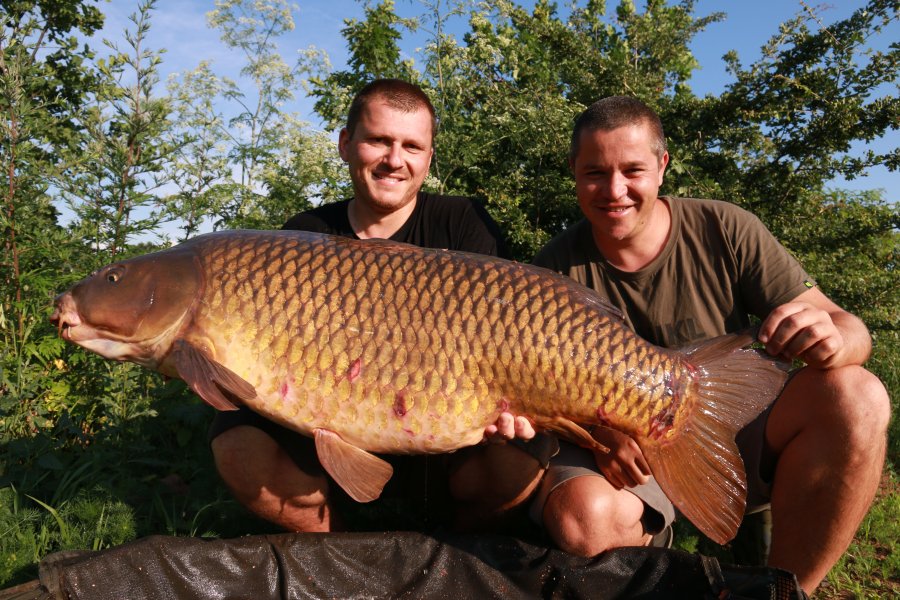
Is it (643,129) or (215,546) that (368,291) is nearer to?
(215,546)

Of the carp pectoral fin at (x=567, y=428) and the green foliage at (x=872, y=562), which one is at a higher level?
the carp pectoral fin at (x=567, y=428)

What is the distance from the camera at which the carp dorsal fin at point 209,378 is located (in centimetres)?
153

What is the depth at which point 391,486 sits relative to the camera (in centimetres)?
216

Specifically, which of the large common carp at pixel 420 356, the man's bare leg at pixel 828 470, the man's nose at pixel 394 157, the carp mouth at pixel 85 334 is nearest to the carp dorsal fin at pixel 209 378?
the large common carp at pixel 420 356

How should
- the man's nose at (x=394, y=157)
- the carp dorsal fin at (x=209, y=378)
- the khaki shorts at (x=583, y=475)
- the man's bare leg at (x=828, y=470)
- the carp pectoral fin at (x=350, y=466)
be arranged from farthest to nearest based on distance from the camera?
the man's nose at (x=394, y=157)
the khaki shorts at (x=583, y=475)
the man's bare leg at (x=828, y=470)
the carp pectoral fin at (x=350, y=466)
the carp dorsal fin at (x=209, y=378)

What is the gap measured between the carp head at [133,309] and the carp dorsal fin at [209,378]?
0.27 ft

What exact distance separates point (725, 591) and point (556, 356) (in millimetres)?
659

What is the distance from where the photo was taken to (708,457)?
160 centimetres

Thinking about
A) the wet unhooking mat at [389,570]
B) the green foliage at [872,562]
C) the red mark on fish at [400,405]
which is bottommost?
the green foliage at [872,562]

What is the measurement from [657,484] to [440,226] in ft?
3.30

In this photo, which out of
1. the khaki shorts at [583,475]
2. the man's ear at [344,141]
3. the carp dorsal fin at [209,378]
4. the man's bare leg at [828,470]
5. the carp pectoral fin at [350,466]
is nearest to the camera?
the carp dorsal fin at [209,378]

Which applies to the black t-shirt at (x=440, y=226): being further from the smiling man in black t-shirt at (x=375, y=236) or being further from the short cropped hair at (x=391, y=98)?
the short cropped hair at (x=391, y=98)

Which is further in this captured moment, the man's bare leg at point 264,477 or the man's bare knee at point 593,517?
the man's bare leg at point 264,477

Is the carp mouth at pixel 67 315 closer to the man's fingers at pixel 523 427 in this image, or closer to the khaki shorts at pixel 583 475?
the man's fingers at pixel 523 427
